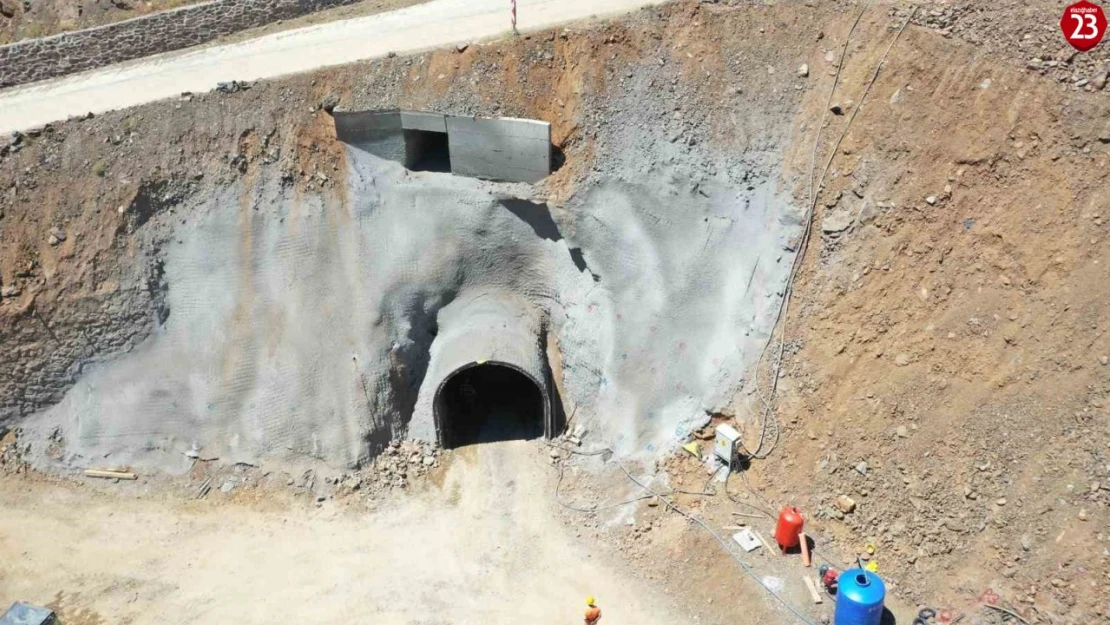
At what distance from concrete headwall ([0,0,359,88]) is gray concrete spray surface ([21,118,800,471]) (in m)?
5.85

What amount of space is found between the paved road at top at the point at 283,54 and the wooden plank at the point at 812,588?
1275 cm

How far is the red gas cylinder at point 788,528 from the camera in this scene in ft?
45.0

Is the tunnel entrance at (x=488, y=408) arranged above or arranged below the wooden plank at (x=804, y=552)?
below

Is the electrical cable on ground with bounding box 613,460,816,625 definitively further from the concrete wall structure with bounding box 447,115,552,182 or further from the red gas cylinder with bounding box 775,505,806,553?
Result: the concrete wall structure with bounding box 447,115,552,182

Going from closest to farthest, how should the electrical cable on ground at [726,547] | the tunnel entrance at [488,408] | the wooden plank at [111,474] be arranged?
the electrical cable on ground at [726,547], the wooden plank at [111,474], the tunnel entrance at [488,408]

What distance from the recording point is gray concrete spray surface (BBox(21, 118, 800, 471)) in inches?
672

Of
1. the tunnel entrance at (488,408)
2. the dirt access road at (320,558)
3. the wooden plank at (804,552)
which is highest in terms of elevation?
the wooden plank at (804,552)

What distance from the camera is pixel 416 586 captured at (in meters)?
14.9

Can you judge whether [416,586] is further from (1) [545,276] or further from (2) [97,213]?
(2) [97,213]

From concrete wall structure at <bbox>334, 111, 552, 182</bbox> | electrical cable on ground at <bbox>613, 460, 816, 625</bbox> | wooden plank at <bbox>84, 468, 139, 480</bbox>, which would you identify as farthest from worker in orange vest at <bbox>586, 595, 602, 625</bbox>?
wooden plank at <bbox>84, 468, 139, 480</bbox>

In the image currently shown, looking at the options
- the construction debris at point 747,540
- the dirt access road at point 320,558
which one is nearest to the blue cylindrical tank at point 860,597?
the construction debris at point 747,540

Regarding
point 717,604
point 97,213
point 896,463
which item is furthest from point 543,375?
point 97,213

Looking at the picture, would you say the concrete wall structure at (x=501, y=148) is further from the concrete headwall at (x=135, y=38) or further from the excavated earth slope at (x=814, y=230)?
the concrete headwall at (x=135, y=38)

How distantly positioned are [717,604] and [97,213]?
15.6m
